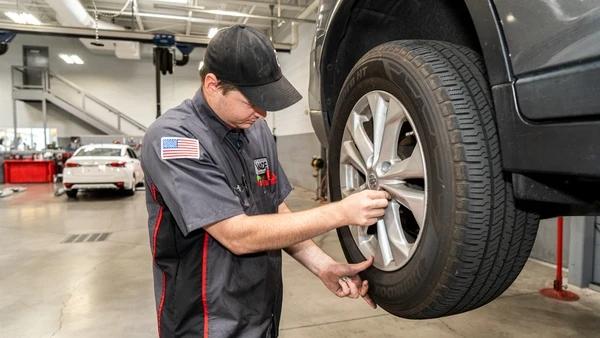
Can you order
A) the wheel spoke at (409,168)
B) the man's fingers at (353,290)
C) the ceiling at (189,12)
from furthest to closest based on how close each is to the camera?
the ceiling at (189,12), the man's fingers at (353,290), the wheel spoke at (409,168)

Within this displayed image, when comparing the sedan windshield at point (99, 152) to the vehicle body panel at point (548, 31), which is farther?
the sedan windshield at point (99, 152)

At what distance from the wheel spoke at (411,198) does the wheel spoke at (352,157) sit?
0.13 meters

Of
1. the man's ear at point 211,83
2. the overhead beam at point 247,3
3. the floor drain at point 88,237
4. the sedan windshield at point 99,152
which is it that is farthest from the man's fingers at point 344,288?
the sedan windshield at point 99,152

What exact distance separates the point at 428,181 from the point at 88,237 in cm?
489

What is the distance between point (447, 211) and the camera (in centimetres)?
86

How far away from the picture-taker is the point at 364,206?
1.04 meters

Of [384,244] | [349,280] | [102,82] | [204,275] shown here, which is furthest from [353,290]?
[102,82]

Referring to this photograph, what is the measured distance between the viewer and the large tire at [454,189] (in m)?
0.83

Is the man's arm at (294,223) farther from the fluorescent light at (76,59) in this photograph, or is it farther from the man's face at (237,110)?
the fluorescent light at (76,59)

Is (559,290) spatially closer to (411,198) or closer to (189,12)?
(411,198)

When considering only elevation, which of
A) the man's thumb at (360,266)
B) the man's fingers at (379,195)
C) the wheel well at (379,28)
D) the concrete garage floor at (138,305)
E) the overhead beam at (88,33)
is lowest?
the concrete garage floor at (138,305)

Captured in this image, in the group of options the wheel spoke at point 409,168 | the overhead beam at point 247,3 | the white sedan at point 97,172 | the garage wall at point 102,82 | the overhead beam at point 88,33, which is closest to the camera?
the wheel spoke at point 409,168

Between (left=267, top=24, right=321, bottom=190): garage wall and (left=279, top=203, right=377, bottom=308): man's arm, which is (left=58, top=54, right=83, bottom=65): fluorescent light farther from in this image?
(left=279, top=203, right=377, bottom=308): man's arm

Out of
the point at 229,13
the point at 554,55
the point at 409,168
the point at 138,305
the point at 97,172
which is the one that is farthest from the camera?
the point at 229,13
